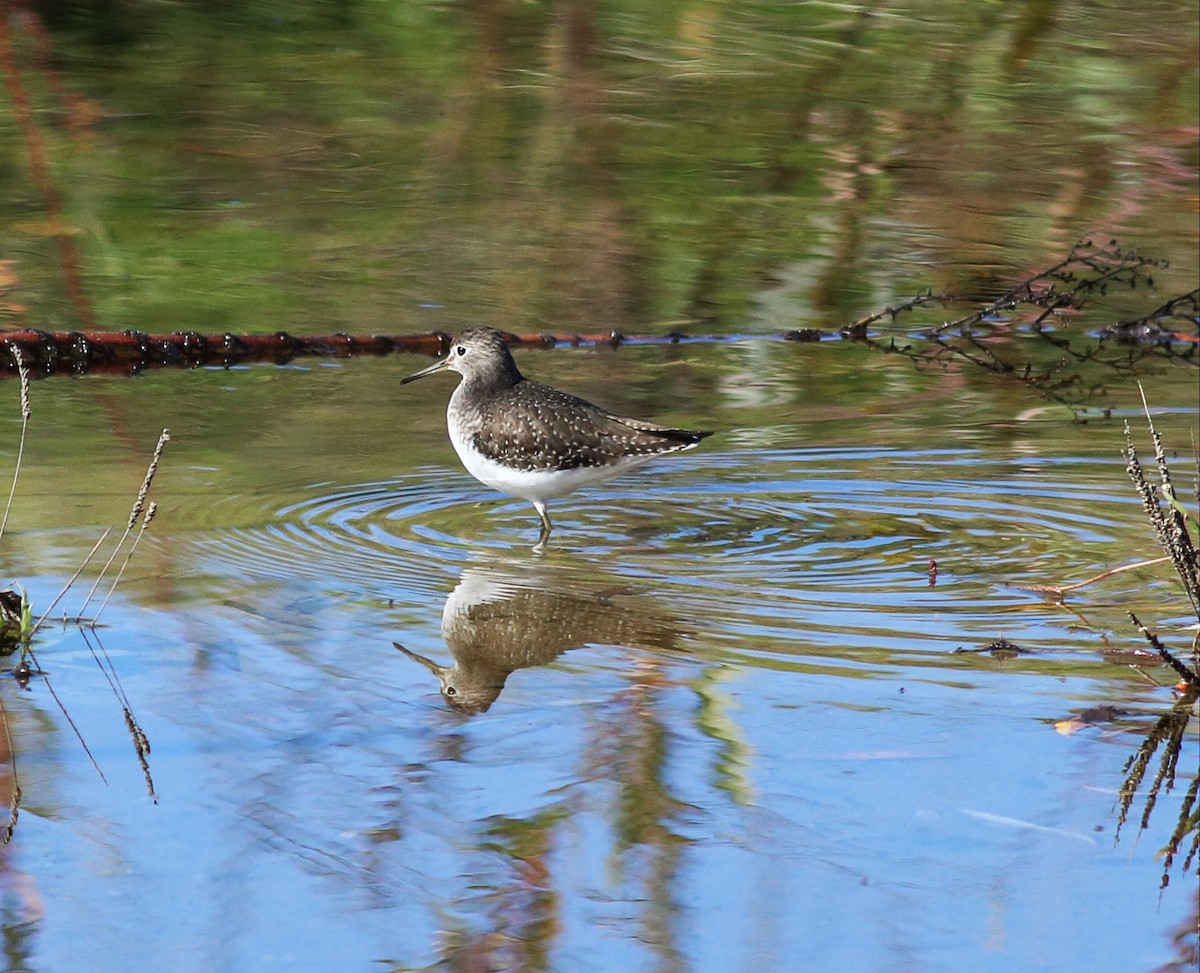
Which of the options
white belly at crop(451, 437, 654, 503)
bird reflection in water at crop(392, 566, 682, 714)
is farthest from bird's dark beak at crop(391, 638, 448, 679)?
white belly at crop(451, 437, 654, 503)

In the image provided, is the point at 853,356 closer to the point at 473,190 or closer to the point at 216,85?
the point at 473,190

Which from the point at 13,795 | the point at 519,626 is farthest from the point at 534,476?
the point at 13,795

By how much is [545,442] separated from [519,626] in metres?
1.73

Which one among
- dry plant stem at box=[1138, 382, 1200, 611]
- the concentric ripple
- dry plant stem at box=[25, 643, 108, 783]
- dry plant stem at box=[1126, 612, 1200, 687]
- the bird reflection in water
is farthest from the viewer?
the concentric ripple

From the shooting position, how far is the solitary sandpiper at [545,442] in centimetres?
769

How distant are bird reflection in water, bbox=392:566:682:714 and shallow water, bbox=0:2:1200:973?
2 centimetres

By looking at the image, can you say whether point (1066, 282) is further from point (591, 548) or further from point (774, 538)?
point (591, 548)

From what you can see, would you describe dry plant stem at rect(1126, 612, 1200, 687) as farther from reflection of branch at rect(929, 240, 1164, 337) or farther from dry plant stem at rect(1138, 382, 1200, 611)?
reflection of branch at rect(929, 240, 1164, 337)

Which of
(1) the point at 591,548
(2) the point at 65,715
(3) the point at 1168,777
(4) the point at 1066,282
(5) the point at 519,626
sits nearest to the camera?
(3) the point at 1168,777

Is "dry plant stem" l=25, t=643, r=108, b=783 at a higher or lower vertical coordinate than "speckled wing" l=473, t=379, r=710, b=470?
lower

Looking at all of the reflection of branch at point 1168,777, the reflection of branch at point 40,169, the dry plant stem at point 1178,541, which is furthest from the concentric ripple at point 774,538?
the reflection of branch at point 40,169

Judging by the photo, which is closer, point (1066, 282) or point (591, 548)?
point (591, 548)

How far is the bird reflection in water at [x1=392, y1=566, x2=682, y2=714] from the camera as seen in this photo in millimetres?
5656

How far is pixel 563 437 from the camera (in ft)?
25.8
